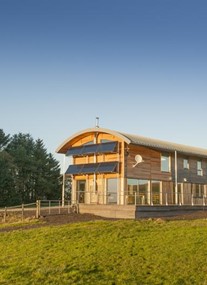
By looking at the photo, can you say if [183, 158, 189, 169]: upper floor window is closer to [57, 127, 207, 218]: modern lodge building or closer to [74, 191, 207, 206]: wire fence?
[57, 127, 207, 218]: modern lodge building

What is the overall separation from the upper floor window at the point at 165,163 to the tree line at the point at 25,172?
2550 cm

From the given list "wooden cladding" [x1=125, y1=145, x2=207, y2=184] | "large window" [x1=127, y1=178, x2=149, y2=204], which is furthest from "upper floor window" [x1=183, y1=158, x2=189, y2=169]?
"large window" [x1=127, y1=178, x2=149, y2=204]

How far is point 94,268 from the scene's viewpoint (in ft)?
33.4

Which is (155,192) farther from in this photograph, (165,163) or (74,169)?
(74,169)

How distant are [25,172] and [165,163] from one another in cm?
2924

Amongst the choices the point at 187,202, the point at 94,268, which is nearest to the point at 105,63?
the point at 94,268

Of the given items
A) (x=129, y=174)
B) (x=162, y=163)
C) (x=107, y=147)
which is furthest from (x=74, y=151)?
(x=162, y=163)

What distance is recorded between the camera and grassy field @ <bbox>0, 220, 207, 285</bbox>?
952 centimetres

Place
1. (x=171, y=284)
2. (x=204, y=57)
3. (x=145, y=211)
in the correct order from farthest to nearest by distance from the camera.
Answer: (x=145, y=211)
(x=204, y=57)
(x=171, y=284)

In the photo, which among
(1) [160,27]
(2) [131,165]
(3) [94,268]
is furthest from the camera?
(2) [131,165]

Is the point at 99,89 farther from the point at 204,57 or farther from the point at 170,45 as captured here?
the point at 204,57

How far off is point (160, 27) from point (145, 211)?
41.3 feet

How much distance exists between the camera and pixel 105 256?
11367 mm

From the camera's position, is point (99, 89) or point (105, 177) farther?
point (105, 177)
